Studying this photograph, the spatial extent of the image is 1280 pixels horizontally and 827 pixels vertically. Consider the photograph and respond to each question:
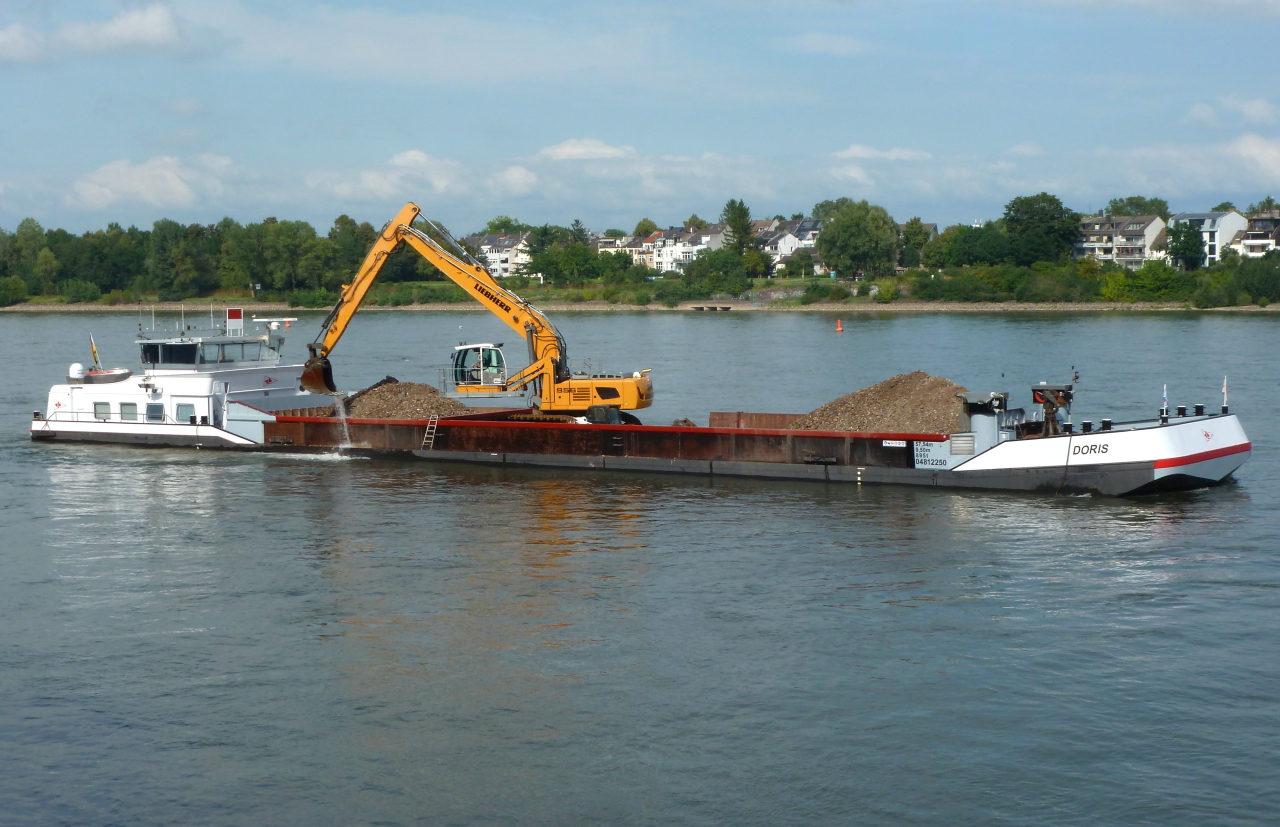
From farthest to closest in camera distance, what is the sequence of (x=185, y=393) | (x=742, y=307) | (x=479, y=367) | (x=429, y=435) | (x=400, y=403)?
1. (x=742, y=307)
2. (x=185, y=393)
3. (x=400, y=403)
4. (x=479, y=367)
5. (x=429, y=435)

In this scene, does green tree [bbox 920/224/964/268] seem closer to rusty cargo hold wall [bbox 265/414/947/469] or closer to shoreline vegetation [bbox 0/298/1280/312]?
shoreline vegetation [bbox 0/298/1280/312]

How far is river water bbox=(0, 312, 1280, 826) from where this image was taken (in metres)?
12.6

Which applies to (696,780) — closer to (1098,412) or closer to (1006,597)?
(1006,597)

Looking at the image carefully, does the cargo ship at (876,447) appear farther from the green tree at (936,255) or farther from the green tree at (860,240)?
the green tree at (936,255)

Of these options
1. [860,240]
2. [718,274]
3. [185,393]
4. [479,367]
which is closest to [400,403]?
[479,367]

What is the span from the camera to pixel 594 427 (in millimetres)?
30750

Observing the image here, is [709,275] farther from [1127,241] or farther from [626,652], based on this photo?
[626,652]

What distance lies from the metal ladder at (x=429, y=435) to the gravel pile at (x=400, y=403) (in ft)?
4.15

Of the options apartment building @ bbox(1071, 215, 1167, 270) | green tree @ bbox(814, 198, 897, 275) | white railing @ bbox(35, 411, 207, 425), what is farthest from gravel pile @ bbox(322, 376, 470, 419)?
apartment building @ bbox(1071, 215, 1167, 270)

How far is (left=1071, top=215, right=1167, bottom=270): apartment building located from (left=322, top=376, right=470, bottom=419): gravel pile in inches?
5611

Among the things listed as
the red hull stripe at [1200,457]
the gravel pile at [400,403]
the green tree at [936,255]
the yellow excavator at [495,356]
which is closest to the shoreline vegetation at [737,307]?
the green tree at [936,255]

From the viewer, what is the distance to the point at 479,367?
33.4 m

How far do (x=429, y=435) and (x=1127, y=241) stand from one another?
152 meters

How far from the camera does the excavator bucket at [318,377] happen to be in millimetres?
33562
